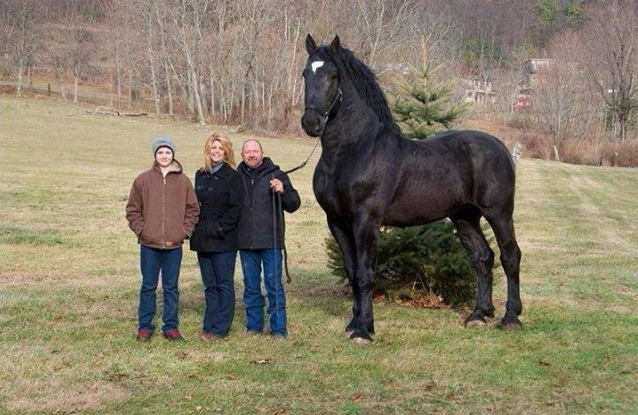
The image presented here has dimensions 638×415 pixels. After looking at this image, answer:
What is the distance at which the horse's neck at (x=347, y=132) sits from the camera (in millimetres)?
6941

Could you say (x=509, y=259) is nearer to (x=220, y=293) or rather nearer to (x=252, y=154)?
(x=252, y=154)

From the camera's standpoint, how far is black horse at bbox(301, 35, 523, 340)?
22.5 ft

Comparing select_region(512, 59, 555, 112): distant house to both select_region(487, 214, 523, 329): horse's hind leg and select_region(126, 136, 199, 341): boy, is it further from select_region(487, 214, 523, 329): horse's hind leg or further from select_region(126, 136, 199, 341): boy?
select_region(126, 136, 199, 341): boy

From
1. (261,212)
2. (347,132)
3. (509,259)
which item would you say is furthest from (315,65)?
(509,259)

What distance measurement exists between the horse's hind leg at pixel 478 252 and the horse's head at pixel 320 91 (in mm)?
2000

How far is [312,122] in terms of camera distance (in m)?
6.47

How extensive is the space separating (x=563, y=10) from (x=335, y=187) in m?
153

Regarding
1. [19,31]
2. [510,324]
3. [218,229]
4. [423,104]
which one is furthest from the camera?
[19,31]

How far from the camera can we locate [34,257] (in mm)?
12930

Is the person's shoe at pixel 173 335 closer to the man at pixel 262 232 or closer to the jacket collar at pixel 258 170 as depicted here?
the man at pixel 262 232

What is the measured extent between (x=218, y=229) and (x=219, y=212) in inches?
7.6

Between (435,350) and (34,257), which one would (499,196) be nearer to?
(435,350)

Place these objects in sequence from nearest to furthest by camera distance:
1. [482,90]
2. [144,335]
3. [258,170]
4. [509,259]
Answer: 1. [144,335]
2. [258,170]
3. [509,259]
4. [482,90]

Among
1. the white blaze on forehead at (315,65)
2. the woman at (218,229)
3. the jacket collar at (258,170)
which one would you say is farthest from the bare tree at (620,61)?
the woman at (218,229)
